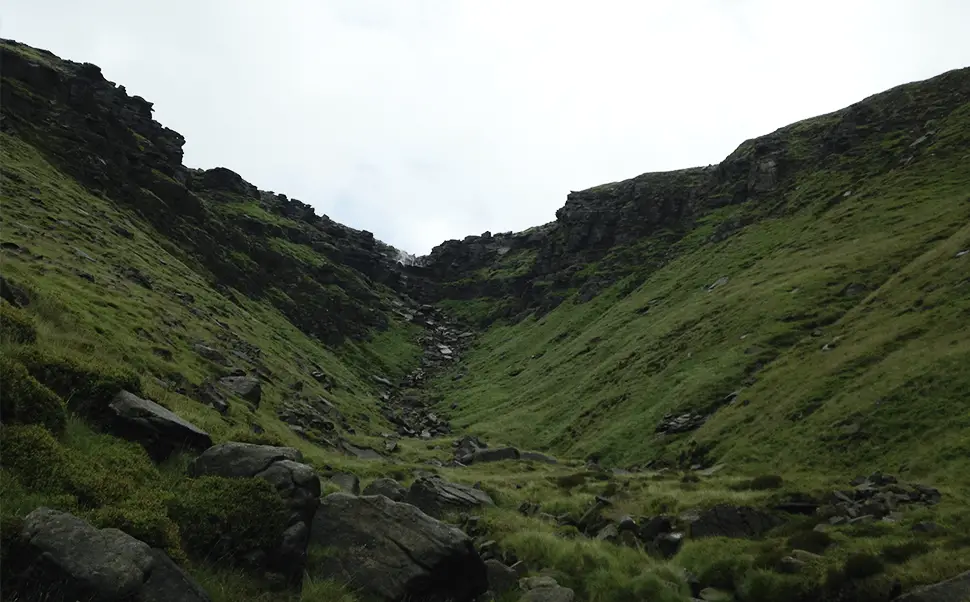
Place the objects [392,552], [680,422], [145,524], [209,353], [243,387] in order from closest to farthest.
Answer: [145,524] → [392,552] → [243,387] → [209,353] → [680,422]

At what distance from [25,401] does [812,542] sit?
22935 mm

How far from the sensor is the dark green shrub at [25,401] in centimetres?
1254

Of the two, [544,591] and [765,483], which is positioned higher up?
[544,591]

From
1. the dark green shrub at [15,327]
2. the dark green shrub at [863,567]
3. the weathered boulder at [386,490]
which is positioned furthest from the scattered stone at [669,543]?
the dark green shrub at [15,327]

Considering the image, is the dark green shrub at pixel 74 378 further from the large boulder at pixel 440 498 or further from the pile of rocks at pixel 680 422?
the pile of rocks at pixel 680 422

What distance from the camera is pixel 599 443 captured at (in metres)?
56.1

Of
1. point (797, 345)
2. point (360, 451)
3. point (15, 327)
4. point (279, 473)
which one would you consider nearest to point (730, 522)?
point (279, 473)

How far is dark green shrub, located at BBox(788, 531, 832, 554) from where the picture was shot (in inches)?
762

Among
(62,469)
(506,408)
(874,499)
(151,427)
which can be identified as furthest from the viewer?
(506,408)

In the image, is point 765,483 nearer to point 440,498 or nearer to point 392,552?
point 440,498

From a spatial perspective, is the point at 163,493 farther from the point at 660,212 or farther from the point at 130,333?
the point at 660,212

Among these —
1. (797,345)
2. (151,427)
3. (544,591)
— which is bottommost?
(797,345)

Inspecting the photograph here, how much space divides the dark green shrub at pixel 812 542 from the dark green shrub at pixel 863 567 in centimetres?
216

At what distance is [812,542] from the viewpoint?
19703mm
